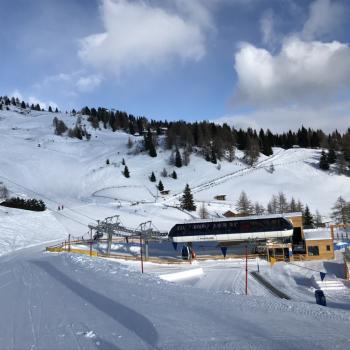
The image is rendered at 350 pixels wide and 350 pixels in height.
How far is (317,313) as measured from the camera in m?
10.3

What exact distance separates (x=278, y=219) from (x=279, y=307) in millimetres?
31297

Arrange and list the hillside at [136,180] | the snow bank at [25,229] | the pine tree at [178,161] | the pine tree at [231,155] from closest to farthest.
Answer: the snow bank at [25,229], the hillside at [136,180], the pine tree at [178,161], the pine tree at [231,155]

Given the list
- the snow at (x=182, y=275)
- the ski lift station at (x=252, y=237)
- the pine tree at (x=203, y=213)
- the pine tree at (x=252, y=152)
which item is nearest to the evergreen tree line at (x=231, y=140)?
the pine tree at (x=252, y=152)

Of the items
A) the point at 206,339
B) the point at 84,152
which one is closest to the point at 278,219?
the point at 206,339

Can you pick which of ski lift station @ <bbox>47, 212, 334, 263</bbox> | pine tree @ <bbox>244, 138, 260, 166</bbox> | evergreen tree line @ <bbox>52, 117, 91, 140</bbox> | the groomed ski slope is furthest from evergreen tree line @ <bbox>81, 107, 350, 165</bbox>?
the groomed ski slope

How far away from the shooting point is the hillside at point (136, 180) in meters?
73.3

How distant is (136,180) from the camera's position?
103688mm

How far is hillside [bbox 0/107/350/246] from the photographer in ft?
241

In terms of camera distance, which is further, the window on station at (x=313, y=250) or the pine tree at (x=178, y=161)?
the pine tree at (x=178, y=161)

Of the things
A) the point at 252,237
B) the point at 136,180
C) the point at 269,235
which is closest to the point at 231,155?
the point at 136,180

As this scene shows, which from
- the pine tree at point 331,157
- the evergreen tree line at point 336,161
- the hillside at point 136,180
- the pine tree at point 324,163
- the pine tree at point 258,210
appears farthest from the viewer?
the pine tree at point 331,157

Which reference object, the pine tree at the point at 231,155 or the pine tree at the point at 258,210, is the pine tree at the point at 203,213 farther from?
the pine tree at the point at 231,155

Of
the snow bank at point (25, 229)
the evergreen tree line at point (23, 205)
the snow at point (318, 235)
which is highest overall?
the evergreen tree line at point (23, 205)

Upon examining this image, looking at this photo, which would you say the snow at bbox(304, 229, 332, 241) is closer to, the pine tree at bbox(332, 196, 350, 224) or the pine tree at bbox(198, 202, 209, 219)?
the pine tree at bbox(332, 196, 350, 224)
